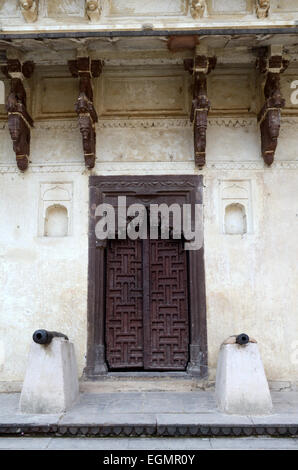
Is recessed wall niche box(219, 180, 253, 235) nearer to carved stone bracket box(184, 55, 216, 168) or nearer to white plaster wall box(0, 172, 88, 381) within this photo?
carved stone bracket box(184, 55, 216, 168)

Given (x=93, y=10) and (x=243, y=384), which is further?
(x=93, y=10)

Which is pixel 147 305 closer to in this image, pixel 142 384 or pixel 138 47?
pixel 142 384

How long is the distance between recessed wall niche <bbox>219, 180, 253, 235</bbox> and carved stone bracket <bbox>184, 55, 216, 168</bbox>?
539mm

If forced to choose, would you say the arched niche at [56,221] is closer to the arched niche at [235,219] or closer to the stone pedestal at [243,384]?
the arched niche at [235,219]

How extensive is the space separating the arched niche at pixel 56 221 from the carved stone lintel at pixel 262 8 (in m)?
3.34

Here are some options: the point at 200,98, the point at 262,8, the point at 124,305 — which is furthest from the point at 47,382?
the point at 262,8

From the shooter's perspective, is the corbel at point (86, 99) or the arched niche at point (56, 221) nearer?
the corbel at point (86, 99)

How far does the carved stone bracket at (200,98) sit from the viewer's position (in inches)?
224

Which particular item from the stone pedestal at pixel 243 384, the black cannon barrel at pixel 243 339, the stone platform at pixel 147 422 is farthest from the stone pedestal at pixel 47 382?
the black cannon barrel at pixel 243 339

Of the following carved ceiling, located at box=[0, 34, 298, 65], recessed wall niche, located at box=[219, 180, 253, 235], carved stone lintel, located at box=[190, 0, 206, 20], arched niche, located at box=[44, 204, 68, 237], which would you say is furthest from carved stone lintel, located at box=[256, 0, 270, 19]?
arched niche, located at box=[44, 204, 68, 237]

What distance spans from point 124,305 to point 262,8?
3941 mm

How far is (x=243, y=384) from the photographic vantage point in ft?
15.2
